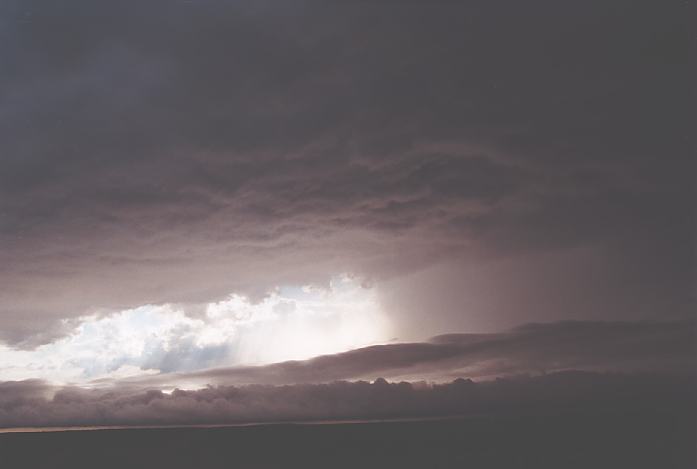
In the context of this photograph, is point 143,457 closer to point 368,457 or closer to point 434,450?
point 368,457

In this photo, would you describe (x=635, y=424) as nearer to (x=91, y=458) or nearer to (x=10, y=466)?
(x=91, y=458)

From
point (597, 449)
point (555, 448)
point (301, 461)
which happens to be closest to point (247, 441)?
point (301, 461)

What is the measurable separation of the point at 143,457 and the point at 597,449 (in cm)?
7347

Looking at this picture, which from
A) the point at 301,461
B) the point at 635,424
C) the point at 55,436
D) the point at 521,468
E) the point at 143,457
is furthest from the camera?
the point at 635,424

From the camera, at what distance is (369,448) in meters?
83.6

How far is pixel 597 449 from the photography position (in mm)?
77375

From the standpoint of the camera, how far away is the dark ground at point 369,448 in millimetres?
67938

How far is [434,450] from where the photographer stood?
75.6 meters

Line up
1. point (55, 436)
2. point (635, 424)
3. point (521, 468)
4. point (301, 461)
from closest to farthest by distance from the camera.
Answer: point (521, 468)
point (301, 461)
point (55, 436)
point (635, 424)

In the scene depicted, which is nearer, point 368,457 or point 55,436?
point 368,457

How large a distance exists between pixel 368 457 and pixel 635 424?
65416 mm

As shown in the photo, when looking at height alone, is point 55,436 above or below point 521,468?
above

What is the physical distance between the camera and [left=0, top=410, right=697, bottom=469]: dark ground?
67.9m

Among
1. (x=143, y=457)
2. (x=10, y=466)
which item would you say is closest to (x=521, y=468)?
(x=143, y=457)
